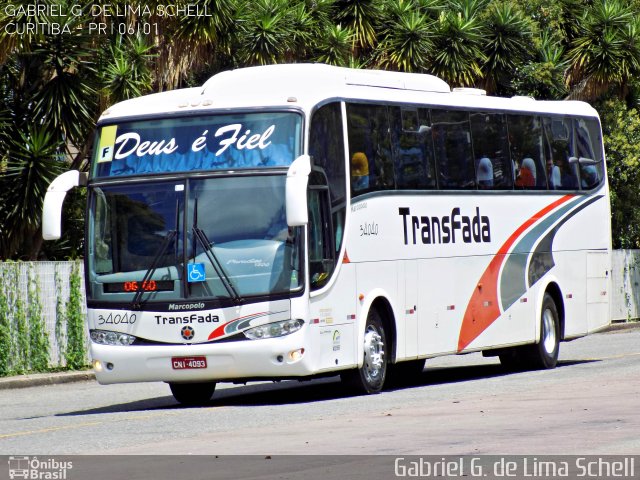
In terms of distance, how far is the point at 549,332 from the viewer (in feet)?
68.5

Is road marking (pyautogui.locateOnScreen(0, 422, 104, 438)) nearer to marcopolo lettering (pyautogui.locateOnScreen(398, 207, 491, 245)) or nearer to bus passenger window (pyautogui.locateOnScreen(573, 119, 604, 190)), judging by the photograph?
marcopolo lettering (pyautogui.locateOnScreen(398, 207, 491, 245))

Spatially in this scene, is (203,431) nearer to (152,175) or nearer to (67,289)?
(152,175)

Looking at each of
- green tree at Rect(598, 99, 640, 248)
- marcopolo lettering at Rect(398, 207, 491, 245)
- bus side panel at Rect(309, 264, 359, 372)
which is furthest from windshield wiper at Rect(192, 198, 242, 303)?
green tree at Rect(598, 99, 640, 248)

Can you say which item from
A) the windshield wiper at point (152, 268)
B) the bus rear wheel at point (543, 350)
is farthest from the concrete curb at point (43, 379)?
the bus rear wheel at point (543, 350)

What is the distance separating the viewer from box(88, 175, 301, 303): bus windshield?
48.6ft

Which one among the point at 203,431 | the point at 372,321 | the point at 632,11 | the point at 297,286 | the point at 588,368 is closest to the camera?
the point at 203,431

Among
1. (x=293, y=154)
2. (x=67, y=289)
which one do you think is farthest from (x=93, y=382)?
(x=293, y=154)

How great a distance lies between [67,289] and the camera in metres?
23.2

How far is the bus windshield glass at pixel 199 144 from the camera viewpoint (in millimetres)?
15188

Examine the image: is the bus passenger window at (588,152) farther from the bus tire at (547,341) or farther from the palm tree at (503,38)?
the palm tree at (503,38)

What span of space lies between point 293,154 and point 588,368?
22.1 feet

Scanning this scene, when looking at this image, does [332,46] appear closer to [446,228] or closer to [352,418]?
[446,228]

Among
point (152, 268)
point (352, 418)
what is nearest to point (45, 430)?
point (152, 268)
